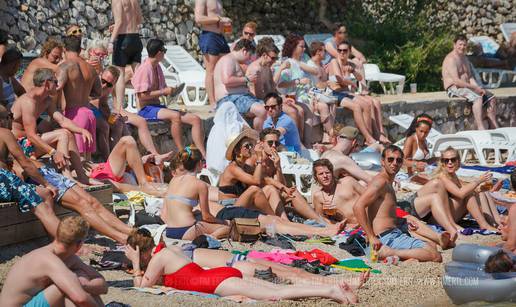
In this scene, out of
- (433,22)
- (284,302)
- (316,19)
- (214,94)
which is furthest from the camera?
(433,22)

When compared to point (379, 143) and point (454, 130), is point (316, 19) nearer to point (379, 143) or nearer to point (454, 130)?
point (454, 130)

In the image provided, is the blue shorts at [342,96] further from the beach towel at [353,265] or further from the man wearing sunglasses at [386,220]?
the beach towel at [353,265]

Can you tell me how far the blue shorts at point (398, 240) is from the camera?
10812 mm

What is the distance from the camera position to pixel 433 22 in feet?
79.6

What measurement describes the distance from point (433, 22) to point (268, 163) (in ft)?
41.7

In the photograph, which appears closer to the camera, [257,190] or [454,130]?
[257,190]

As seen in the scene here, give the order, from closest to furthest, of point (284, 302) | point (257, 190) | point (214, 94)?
1. point (284, 302)
2. point (257, 190)
3. point (214, 94)

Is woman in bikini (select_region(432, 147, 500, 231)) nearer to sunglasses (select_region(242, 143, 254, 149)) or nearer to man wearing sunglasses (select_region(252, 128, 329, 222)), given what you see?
man wearing sunglasses (select_region(252, 128, 329, 222))

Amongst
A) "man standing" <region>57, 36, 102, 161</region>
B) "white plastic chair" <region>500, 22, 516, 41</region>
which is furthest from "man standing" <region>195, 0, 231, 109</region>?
"white plastic chair" <region>500, 22, 516, 41</region>

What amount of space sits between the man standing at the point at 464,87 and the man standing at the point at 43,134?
8.76 metres

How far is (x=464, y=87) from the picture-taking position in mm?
18734

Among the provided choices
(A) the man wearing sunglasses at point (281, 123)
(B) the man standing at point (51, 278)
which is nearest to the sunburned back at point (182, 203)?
(B) the man standing at point (51, 278)

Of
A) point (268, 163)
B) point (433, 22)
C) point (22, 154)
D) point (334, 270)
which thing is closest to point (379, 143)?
point (268, 163)

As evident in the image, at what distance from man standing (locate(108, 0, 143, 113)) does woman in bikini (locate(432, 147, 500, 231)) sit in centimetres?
459
